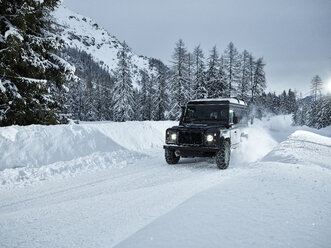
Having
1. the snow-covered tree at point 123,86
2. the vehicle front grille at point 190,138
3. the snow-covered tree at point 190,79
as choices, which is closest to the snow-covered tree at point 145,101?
the snow-covered tree at point 123,86

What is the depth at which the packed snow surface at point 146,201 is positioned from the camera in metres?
2.97

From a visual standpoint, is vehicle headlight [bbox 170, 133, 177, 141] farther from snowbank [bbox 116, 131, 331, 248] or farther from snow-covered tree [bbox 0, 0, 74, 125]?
snow-covered tree [bbox 0, 0, 74, 125]

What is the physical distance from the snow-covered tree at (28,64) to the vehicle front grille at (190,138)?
6275 mm

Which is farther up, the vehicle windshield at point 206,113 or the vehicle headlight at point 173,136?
the vehicle windshield at point 206,113

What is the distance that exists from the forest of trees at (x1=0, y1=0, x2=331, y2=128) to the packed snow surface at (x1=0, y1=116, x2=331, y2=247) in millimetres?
2158

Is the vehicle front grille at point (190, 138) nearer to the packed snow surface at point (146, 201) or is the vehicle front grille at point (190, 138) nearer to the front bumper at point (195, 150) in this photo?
the front bumper at point (195, 150)

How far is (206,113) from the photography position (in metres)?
9.09

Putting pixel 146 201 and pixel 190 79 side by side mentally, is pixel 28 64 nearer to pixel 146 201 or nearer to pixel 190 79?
pixel 146 201

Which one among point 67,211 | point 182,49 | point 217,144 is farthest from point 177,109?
point 67,211

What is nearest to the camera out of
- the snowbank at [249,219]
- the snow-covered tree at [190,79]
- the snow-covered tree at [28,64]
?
the snowbank at [249,219]

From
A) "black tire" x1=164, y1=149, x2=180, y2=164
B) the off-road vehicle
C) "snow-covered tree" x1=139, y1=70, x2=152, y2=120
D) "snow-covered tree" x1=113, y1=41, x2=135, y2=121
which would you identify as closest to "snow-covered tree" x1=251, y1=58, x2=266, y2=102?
"snow-covered tree" x1=139, y1=70, x2=152, y2=120

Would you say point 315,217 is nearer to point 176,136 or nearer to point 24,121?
point 176,136

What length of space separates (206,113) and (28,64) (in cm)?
769

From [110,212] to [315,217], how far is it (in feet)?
10.6
